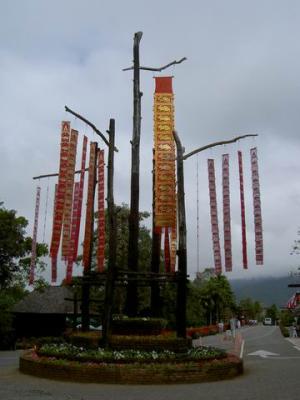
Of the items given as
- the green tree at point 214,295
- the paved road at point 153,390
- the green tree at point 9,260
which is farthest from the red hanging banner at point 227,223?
the green tree at point 214,295

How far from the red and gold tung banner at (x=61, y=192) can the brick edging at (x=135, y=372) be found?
421cm

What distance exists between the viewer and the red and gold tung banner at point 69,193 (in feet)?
56.4

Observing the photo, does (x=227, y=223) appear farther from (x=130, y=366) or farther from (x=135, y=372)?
(x=135, y=372)

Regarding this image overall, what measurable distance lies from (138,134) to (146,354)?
7.37 metres

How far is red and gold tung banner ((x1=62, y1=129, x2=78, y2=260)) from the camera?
56.4ft

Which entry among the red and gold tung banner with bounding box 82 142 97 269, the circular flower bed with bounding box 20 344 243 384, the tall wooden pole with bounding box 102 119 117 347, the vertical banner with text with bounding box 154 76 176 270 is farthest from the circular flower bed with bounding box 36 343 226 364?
the red and gold tung banner with bounding box 82 142 97 269

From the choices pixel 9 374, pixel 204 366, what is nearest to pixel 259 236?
pixel 204 366

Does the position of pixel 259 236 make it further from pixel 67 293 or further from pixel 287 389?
pixel 67 293

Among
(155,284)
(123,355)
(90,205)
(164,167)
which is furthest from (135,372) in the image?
(90,205)

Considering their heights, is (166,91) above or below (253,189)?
above

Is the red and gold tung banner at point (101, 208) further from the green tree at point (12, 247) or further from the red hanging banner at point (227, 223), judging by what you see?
the green tree at point (12, 247)

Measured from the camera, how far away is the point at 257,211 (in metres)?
16.4

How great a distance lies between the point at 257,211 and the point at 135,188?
12.9ft

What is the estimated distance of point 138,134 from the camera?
18.1m
